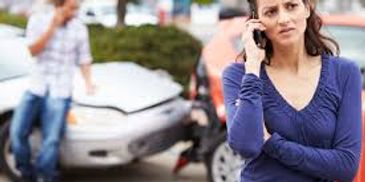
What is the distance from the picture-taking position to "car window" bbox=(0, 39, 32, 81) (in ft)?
24.6

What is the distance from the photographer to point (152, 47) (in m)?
11.0

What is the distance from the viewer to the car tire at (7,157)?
23.2ft

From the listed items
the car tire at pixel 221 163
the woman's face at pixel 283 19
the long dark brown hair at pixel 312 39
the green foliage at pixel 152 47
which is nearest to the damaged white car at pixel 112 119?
the car tire at pixel 221 163

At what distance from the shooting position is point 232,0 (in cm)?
4947

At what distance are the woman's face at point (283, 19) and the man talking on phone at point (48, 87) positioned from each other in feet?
13.9

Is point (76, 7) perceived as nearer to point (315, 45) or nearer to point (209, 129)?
point (209, 129)

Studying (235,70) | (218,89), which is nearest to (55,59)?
(218,89)

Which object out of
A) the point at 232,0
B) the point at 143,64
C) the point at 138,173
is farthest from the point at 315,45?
the point at 232,0

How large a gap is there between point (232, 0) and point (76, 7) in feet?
141

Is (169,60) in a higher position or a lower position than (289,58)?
lower

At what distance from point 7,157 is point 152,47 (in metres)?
4.20

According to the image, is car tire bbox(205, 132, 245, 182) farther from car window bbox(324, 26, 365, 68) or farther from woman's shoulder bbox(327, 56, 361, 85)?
woman's shoulder bbox(327, 56, 361, 85)

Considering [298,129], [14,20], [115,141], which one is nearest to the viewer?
[298,129]

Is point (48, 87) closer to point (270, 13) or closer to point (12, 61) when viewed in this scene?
point (12, 61)
